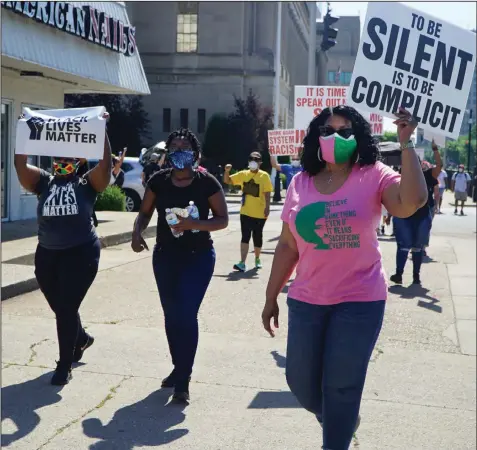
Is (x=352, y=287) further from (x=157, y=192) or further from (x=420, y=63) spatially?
(x=420, y=63)

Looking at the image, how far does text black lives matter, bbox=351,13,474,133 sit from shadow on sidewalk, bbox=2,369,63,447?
121 inches

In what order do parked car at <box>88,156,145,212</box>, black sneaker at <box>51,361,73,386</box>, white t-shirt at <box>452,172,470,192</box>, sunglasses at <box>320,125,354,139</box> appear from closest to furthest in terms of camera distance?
sunglasses at <box>320,125,354,139</box> < black sneaker at <box>51,361,73,386</box> < parked car at <box>88,156,145,212</box> < white t-shirt at <box>452,172,470,192</box>

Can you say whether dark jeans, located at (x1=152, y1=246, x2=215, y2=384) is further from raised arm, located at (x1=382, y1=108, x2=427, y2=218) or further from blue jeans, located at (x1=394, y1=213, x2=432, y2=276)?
blue jeans, located at (x1=394, y1=213, x2=432, y2=276)

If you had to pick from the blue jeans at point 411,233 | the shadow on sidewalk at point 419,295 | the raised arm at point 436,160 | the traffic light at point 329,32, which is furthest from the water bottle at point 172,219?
the traffic light at point 329,32

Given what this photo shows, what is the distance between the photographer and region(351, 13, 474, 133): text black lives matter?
573 centimetres

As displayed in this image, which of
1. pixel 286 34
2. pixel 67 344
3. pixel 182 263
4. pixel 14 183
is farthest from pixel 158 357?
pixel 286 34

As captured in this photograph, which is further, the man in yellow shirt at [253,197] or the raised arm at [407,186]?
A: the man in yellow shirt at [253,197]

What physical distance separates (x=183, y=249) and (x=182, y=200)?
1.09 ft

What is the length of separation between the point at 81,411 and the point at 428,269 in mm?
8910

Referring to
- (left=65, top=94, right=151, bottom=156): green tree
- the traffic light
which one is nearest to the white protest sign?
the traffic light

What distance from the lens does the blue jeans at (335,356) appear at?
12.1 feet

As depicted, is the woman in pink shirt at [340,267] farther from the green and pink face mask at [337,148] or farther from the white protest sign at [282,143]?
the white protest sign at [282,143]

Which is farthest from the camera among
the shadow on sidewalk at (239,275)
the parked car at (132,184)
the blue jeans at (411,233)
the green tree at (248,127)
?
the green tree at (248,127)

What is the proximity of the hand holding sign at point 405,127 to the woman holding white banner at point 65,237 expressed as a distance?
251 centimetres
